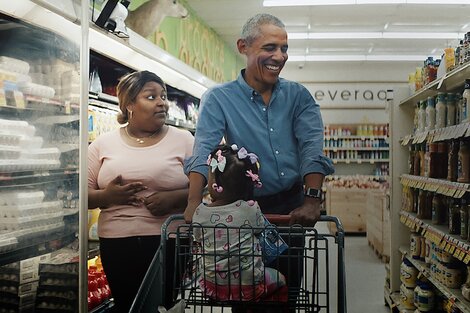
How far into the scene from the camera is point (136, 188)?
253 cm

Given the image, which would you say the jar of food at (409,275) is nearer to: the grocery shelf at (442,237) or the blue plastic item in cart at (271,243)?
the grocery shelf at (442,237)

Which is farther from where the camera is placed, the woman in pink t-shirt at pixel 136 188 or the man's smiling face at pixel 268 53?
the woman in pink t-shirt at pixel 136 188

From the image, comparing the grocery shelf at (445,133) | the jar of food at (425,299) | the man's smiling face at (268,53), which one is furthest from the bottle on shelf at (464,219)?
the man's smiling face at (268,53)

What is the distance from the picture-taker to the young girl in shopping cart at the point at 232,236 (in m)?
1.76

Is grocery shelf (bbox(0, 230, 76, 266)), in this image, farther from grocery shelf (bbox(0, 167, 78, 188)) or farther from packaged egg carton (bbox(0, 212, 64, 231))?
grocery shelf (bbox(0, 167, 78, 188))

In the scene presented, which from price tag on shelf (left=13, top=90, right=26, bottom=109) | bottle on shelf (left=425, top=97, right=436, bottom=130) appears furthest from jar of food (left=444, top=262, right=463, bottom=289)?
price tag on shelf (left=13, top=90, right=26, bottom=109)

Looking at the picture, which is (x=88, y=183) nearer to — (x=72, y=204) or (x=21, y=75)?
(x=72, y=204)

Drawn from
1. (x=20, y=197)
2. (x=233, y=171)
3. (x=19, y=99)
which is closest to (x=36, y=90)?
(x=19, y=99)

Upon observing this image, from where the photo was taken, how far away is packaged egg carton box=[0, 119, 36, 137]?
2391mm

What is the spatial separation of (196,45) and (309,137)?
598 centimetres

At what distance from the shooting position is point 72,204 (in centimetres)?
268

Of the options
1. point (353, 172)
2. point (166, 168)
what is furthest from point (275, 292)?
point (353, 172)

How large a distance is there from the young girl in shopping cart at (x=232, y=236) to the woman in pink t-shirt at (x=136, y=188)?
2.47ft

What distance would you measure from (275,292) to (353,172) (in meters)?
11.4
